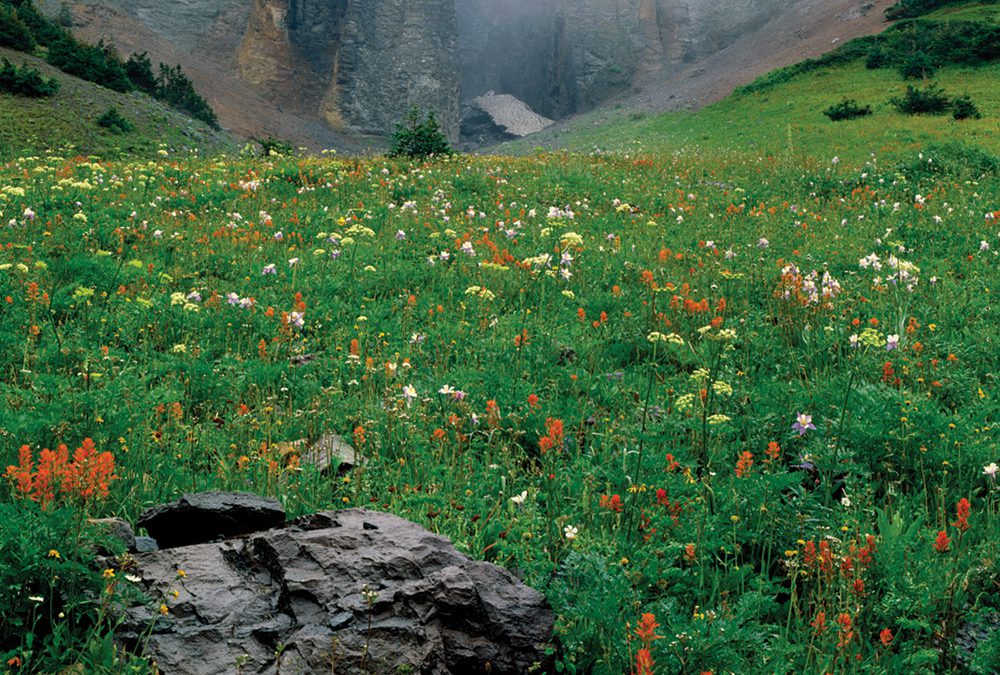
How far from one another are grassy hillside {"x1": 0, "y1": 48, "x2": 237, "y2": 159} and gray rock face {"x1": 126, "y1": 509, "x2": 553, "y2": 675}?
2089cm

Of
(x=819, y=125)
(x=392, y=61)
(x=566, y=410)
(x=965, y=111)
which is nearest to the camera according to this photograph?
(x=566, y=410)

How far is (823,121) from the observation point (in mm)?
29359

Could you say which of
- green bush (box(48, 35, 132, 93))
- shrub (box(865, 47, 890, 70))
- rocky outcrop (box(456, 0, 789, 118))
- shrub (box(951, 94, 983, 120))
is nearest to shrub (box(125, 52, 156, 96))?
green bush (box(48, 35, 132, 93))

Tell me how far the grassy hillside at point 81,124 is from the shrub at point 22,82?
34 cm

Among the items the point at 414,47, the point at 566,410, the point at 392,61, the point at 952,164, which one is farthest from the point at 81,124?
the point at 414,47

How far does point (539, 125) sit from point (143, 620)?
80.3m

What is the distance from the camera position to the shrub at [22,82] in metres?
24.2

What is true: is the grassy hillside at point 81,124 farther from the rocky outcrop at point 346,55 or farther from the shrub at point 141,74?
the rocky outcrop at point 346,55

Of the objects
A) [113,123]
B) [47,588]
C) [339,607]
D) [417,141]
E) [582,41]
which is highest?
[582,41]

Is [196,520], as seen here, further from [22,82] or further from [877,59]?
[877,59]

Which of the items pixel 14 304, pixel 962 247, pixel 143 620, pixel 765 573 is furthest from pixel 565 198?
pixel 143 620

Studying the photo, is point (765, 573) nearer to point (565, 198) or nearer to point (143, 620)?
point (143, 620)

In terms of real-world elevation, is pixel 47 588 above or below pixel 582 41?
below

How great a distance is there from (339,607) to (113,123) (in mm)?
29184
